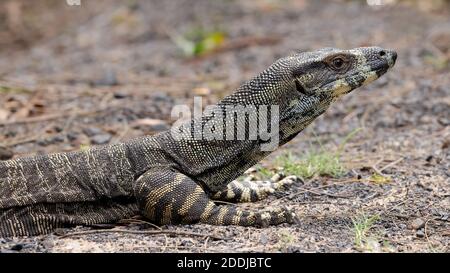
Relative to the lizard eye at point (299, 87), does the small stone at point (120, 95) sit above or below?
below

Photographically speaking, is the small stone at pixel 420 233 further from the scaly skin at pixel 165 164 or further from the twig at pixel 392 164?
the twig at pixel 392 164

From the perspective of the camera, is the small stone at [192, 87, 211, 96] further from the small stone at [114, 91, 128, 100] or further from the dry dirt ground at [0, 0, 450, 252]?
the small stone at [114, 91, 128, 100]

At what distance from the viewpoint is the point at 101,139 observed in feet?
28.9

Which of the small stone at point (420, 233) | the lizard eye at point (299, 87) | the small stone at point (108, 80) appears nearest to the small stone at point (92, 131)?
the small stone at point (108, 80)

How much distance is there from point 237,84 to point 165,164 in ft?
18.1

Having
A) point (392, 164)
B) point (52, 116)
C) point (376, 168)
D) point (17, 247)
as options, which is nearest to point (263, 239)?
point (17, 247)

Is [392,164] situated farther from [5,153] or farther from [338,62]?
[5,153]

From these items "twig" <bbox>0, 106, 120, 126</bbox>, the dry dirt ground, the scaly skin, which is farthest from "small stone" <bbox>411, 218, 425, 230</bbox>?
"twig" <bbox>0, 106, 120, 126</bbox>

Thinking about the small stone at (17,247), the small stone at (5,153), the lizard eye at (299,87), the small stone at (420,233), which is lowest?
the small stone at (420,233)

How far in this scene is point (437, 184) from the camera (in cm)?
694

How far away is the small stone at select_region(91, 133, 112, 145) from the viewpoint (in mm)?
8750

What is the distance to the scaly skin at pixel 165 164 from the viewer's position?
20.3 ft

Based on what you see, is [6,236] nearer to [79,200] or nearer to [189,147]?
[79,200]

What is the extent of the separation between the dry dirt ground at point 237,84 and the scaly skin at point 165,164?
258 mm
